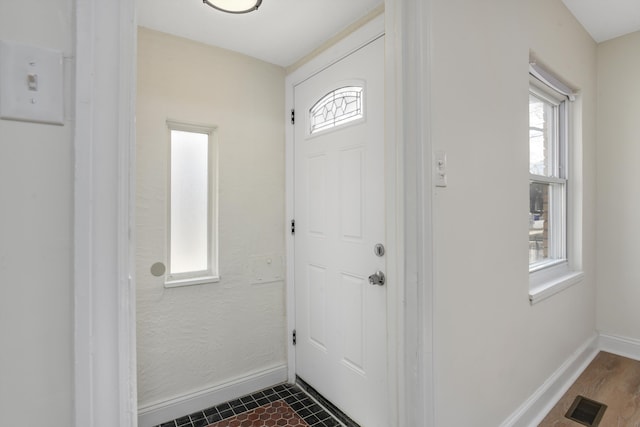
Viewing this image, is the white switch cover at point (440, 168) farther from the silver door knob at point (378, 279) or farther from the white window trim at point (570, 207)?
the white window trim at point (570, 207)

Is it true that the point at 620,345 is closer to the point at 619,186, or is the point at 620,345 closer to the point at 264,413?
the point at 619,186

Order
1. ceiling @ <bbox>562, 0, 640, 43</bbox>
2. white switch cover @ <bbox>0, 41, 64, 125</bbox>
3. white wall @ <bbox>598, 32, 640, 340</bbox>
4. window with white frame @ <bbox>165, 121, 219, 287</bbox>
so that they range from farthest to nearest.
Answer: white wall @ <bbox>598, 32, 640, 340</bbox>, ceiling @ <bbox>562, 0, 640, 43</bbox>, window with white frame @ <bbox>165, 121, 219, 287</bbox>, white switch cover @ <bbox>0, 41, 64, 125</bbox>

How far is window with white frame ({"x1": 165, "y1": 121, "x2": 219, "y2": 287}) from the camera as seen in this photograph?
1.95 meters

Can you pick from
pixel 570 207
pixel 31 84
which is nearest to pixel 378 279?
pixel 31 84

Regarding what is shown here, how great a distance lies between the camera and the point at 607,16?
2283mm

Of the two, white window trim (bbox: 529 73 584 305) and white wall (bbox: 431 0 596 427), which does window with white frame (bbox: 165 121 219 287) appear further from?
white window trim (bbox: 529 73 584 305)

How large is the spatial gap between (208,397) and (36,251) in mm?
1825

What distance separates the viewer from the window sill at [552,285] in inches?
70.2

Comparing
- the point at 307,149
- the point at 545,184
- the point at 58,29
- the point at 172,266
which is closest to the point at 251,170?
the point at 307,149

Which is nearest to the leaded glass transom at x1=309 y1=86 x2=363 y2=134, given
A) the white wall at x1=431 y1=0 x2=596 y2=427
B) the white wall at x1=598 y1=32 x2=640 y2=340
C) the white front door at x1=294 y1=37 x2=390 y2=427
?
the white front door at x1=294 y1=37 x2=390 y2=427

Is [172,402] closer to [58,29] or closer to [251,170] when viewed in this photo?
[251,170]

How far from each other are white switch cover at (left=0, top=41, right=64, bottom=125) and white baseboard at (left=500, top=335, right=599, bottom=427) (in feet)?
6.52

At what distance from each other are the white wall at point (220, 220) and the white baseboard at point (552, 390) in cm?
145

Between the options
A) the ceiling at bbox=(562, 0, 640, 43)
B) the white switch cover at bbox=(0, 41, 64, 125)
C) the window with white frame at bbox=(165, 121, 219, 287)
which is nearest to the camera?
the white switch cover at bbox=(0, 41, 64, 125)
